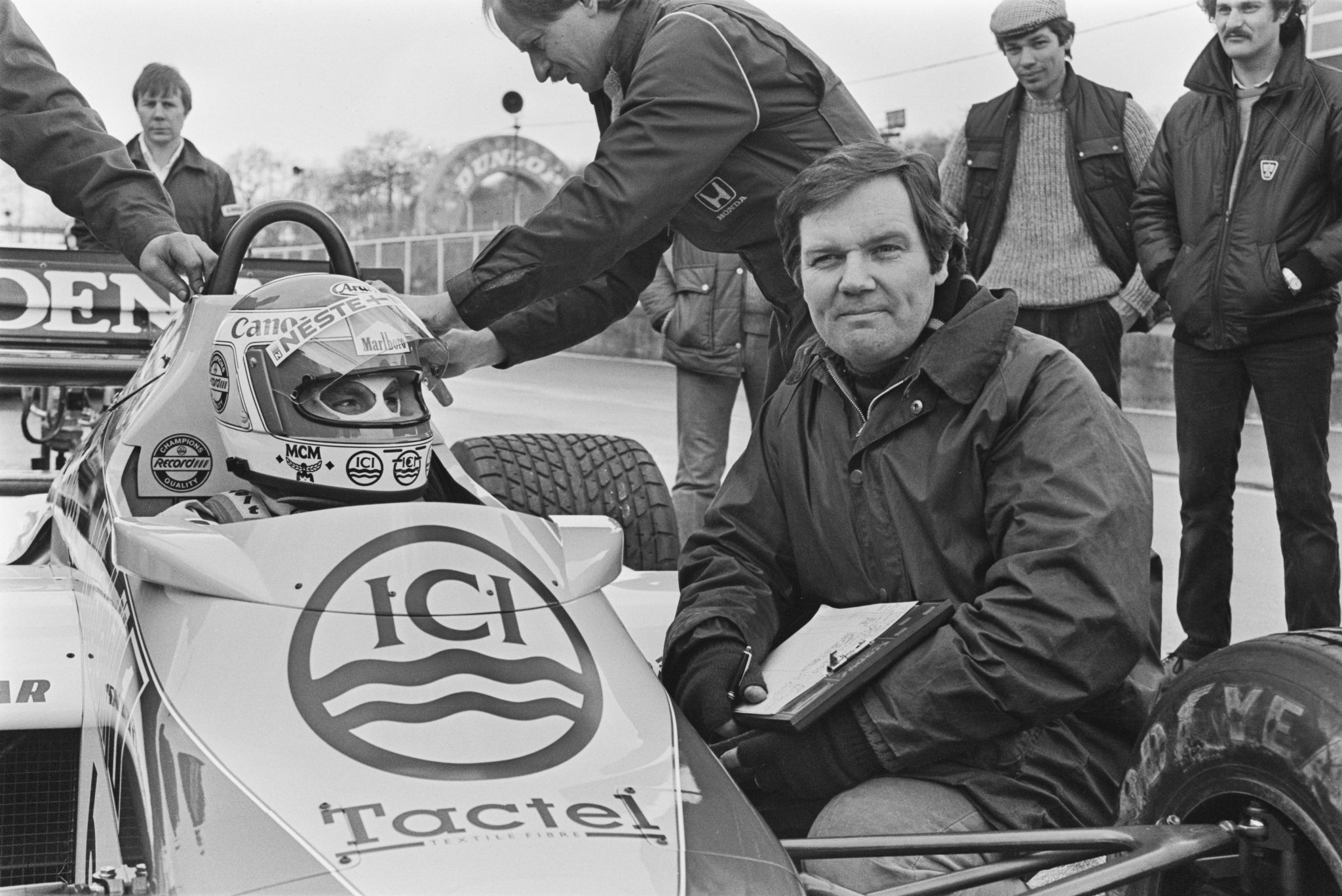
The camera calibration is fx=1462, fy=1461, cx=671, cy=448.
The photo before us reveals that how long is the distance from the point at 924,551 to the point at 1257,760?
59 cm

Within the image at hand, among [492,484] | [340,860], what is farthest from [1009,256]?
→ [340,860]

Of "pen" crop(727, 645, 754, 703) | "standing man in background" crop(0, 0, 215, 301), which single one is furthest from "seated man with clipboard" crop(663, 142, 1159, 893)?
"standing man in background" crop(0, 0, 215, 301)

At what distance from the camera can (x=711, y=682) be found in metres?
2.39

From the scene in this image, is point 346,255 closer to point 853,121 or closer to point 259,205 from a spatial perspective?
point 259,205

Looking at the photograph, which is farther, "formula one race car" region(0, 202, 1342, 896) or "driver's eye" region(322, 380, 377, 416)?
"driver's eye" region(322, 380, 377, 416)

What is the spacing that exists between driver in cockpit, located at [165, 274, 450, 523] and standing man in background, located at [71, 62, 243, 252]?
4048 millimetres

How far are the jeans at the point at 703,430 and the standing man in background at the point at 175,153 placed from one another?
233 cm

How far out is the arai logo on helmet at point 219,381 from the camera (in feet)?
8.96

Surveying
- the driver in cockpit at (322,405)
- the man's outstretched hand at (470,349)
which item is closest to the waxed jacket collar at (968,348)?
the driver in cockpit at (322,405)

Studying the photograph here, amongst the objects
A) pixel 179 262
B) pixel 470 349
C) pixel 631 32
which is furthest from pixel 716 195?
pixel 179 262

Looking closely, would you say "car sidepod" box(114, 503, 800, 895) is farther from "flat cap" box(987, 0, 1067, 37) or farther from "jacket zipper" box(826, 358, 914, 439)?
"flat cap" box(987, 0, 1067, 37)

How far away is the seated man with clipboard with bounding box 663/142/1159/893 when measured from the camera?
2188 millimetres

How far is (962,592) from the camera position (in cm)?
237

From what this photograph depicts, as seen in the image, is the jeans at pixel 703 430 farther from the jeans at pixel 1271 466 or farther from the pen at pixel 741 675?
the pen at pixel 741 675
